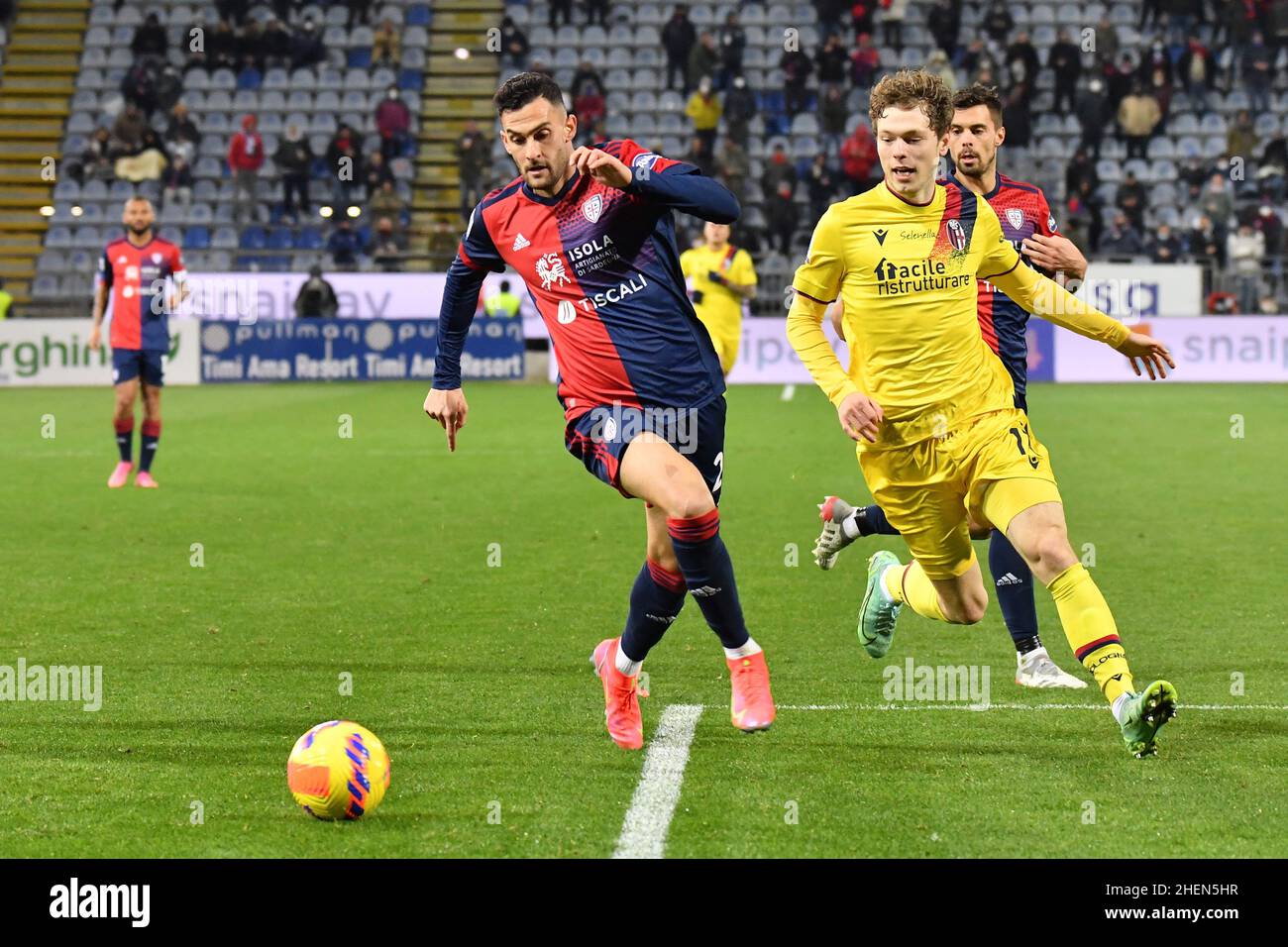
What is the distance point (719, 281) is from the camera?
52.3 ft

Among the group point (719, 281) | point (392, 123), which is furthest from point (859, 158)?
point (719, 281)

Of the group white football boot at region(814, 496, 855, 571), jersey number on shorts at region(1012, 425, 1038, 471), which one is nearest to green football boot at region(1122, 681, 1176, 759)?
jersey number on shorts at region(1012, 425, 1038, 471)

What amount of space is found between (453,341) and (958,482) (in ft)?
6.35

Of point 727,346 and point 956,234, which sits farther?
point 727,346

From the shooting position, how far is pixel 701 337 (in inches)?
236

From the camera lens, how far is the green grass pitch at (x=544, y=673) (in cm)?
471

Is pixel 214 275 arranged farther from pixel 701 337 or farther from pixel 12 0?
pixel 701 337

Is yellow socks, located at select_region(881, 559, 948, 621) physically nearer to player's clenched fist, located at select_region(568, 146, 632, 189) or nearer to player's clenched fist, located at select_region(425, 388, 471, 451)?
player's clenched fist, located at select_region(425, 388, 471, 451)

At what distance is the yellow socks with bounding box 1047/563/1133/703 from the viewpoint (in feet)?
17.1

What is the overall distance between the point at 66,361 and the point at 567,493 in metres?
15.7

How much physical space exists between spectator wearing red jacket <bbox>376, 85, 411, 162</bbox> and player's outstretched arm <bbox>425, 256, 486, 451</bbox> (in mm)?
27107

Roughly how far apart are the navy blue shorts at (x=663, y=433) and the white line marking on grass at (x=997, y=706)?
3.28 ft

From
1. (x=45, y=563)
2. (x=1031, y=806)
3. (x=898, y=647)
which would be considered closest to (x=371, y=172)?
(x=45, y=563)
